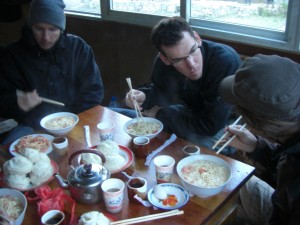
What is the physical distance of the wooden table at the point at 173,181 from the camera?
1.35m

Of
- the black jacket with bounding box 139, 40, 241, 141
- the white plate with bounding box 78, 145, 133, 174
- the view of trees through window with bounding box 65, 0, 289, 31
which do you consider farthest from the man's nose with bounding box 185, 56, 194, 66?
the view of trees through window with bounding box 65, 0, 289, 31

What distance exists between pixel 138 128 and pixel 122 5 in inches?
88.7

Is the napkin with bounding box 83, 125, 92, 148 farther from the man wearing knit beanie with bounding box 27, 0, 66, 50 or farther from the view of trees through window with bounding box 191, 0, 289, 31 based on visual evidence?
the view of trees through window with bounding box 191, 0, 289, 31

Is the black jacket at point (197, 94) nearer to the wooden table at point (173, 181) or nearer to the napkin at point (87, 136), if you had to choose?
the wooden table at point (173, 181)

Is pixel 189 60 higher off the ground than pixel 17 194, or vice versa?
pixel 189 60

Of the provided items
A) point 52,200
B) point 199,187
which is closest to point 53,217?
point 52,200

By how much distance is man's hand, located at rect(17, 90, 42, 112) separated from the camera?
225 cm

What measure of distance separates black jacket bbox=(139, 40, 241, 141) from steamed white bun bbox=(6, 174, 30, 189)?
1.15 m

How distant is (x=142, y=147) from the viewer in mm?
1722

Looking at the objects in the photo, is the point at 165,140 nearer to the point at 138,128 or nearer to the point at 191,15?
the point at 138,128

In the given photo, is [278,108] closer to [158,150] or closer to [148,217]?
[148,217]

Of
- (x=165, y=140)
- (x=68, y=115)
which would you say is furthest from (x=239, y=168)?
(x=68, y=115)

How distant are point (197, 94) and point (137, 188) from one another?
3.63 ft

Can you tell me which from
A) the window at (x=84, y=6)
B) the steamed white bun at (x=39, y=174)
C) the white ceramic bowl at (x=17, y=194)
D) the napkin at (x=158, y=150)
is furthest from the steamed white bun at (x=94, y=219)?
the window at (x=84, y=6)
